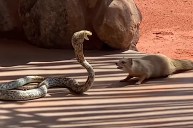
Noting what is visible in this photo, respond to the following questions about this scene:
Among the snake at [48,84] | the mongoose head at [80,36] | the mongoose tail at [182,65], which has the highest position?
the mongoose head at [80,36]

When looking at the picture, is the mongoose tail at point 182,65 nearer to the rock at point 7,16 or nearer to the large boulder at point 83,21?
the large boulder at point 83,21

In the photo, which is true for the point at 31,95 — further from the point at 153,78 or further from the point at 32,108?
the point at 153,78

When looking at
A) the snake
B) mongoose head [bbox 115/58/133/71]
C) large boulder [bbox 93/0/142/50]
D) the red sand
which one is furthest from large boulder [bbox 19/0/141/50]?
the snake

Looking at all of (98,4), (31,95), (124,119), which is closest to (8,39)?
(98,4)

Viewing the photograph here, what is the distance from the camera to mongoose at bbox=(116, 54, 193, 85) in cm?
632

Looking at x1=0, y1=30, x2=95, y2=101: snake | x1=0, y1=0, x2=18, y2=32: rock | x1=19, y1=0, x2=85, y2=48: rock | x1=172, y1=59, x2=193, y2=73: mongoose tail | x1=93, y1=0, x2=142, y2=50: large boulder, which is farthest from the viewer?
x1=0, y1=0, x2=18, y2=32: rock

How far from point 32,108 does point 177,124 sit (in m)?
1.37

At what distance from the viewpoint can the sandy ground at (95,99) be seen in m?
4.63

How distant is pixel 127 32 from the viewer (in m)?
8.24

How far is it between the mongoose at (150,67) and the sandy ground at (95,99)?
0.31ft

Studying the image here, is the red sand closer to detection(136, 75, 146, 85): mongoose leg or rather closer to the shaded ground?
the shaded ground

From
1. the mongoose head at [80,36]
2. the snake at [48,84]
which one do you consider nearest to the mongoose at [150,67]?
the snake at [48,84]

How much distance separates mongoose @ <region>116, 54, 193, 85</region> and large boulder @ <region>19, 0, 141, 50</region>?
147 cm

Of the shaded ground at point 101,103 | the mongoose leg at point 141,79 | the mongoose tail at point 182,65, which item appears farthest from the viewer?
the mongoose tail at point 182,65
